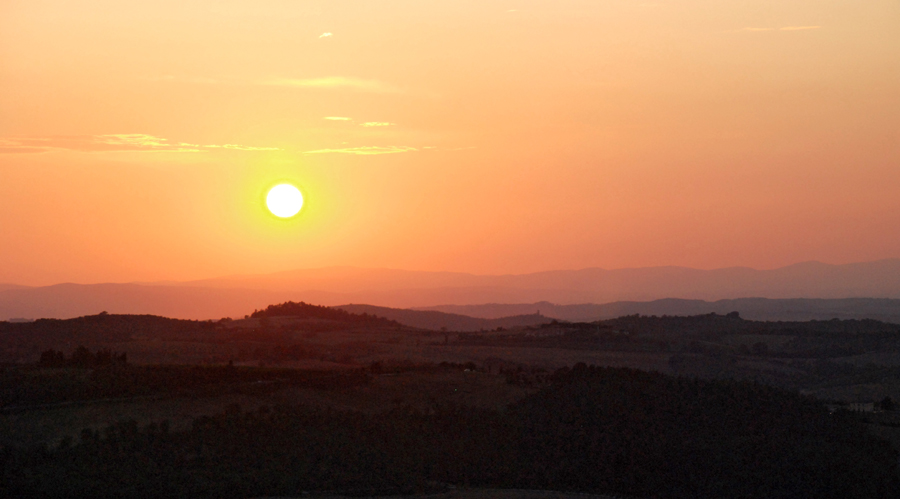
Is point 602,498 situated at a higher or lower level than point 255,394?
lower

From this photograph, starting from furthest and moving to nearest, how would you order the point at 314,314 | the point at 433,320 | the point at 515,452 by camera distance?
the point at 433,320 → the point at 314,314 → the point at 515,452

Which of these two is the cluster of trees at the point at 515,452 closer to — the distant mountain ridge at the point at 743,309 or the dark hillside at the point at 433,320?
the dark hillside at the point at 433,320

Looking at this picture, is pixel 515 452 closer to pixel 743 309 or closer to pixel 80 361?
pixel 80 361

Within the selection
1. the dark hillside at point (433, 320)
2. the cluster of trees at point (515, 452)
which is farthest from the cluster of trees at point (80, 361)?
the dark hillside at point (433, 320)

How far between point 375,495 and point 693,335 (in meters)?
57.2

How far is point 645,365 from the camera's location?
56.6 m

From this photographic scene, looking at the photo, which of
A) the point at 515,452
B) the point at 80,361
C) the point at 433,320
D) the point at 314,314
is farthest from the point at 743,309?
the point at 515,452

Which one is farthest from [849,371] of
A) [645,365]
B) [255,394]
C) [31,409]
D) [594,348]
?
[31,409]

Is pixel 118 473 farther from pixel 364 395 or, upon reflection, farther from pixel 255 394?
pixel 364 395

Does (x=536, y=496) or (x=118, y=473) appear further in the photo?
(x=536, y=496)

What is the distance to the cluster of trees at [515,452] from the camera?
20094 millimetres

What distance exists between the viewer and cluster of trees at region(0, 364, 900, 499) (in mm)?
20094

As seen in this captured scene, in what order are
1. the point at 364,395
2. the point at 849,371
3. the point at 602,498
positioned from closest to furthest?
the point at 602,498 → the point at 364,395 → the point at 849,371

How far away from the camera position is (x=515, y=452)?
2544 centimetres
